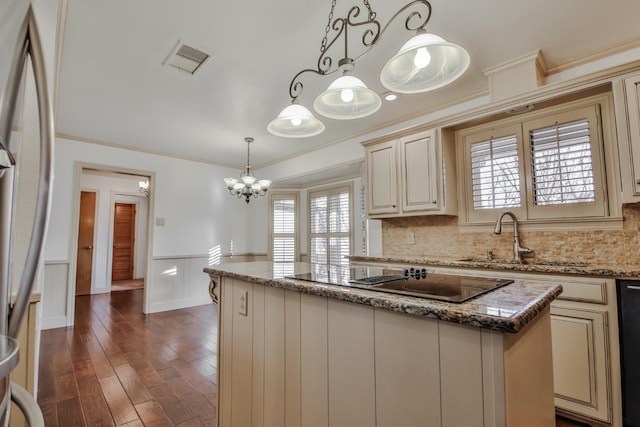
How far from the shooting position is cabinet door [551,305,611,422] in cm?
178

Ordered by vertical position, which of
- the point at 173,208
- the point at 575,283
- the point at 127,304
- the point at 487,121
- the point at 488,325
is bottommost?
the point at 127,304

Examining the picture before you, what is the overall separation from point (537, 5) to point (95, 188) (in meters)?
7.71

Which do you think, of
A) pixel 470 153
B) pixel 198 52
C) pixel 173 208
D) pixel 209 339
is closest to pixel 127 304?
pixel 173 208

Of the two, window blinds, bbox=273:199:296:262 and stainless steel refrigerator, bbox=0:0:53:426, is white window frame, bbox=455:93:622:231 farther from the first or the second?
window blinds, bbox=273:199:296:262

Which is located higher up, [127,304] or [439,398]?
[439,398]

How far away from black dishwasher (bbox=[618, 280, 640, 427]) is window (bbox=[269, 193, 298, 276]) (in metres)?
4.42

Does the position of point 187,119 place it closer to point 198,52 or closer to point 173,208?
point 198,52

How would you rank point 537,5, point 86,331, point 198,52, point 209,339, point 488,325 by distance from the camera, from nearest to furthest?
point 488,325 < point 537,5 < point 198,52 < point 209,339 < point 86,331

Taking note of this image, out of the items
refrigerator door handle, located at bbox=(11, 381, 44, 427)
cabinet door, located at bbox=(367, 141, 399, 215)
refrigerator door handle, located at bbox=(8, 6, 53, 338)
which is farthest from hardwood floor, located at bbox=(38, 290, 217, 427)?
cabinet door, located at bbox=(367, 141, 399, 215)

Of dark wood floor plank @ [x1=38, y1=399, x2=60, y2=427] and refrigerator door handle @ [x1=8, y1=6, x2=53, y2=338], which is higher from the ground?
refrigerator door handle @ [x1=8, y1=6, x2=53, y2=338]

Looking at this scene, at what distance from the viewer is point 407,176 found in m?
3.08

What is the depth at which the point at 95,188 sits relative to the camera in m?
6.46

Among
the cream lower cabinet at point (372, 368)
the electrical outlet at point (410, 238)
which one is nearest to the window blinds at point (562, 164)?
the electrical outlet at point (410, 238)

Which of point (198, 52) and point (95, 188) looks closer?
point (198, 52)
